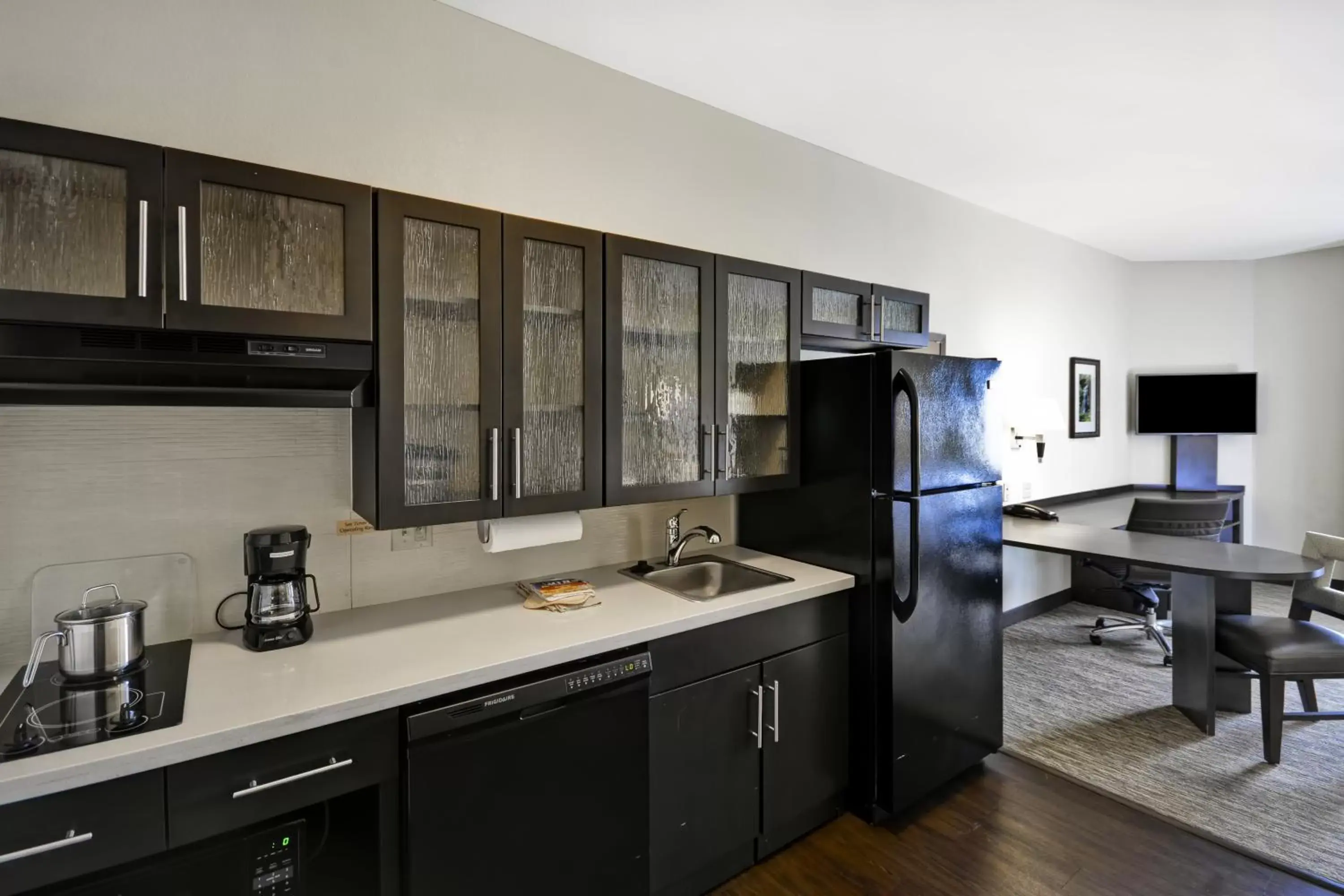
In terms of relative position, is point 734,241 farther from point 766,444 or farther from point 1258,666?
point 1258,666

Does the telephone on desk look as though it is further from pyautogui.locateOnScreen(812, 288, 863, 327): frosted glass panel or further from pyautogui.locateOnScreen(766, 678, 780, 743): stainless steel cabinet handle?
pyautogui.locateOnScreen(766, 678, 780, 743): stainless steel cabinet handle

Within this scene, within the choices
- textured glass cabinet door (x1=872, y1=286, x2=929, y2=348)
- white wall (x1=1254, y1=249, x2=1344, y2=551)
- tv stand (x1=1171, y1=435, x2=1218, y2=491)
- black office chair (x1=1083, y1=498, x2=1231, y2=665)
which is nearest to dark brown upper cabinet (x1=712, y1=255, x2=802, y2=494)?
textured glass cabinet door (x1=872, y1=286, x2=929, y2=348)

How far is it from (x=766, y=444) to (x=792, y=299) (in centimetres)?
59

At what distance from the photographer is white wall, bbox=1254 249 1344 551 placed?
5141mm

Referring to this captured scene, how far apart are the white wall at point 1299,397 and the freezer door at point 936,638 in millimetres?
4660

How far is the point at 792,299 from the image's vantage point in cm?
255

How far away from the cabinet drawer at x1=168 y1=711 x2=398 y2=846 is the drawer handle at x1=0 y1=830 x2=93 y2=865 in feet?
0.40

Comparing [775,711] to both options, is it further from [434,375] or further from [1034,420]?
[1034,420]

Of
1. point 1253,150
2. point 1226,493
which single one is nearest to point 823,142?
point 1253,150

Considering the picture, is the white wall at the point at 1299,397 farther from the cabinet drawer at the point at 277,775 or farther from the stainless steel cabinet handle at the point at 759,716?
the cabinet drawer at the point at 277,775

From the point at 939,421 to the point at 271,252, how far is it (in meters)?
2.16

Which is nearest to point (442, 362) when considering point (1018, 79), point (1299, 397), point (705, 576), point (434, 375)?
point (434, 375)

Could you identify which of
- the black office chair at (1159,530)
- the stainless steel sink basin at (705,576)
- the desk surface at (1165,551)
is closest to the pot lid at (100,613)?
the stainless steel sink basin at (705,576)

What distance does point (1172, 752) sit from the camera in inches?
110
